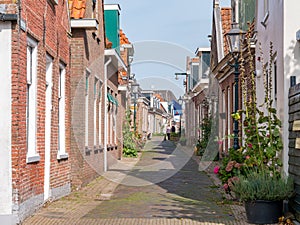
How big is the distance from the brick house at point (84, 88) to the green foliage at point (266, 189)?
6.02 meters

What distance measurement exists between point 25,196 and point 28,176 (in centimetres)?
40

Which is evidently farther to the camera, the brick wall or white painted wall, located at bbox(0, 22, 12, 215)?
the brick wall

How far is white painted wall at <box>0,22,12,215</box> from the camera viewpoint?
9.08m

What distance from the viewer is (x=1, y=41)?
9172 millimetres

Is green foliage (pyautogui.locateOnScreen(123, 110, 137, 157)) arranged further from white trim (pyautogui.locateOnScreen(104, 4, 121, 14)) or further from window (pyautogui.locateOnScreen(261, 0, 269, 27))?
window (pyautogui.locateOnScreen(261, 0, 269, 27))

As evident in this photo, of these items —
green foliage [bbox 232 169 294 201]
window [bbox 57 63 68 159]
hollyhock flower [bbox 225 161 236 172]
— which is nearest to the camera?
green foliage [bbox 232 169 294 201]

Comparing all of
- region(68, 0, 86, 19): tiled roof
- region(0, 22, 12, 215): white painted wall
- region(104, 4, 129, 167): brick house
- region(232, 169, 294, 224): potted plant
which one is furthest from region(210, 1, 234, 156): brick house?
region(0, 22, 12, 215): white painted wall

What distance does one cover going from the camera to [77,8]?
15031mm

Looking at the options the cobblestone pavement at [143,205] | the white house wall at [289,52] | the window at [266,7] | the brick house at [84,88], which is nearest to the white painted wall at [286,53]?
the white house wall at [289,52]

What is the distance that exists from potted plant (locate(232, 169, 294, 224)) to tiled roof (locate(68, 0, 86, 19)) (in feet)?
23.7

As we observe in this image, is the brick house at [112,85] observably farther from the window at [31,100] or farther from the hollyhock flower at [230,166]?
the window at [31,100]

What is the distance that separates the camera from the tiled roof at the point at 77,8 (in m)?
14.9

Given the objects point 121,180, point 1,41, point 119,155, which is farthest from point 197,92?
point 1,41

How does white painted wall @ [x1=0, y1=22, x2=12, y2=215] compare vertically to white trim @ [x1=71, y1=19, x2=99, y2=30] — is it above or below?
below
